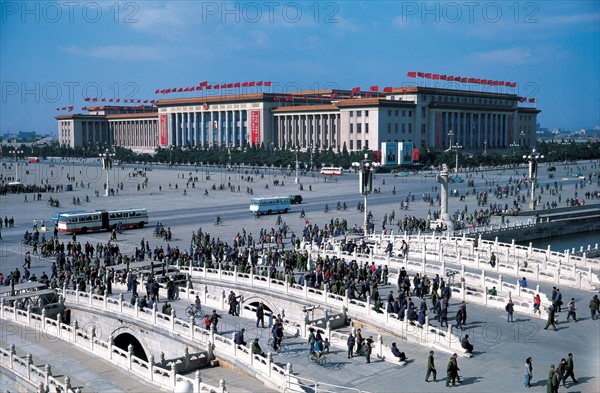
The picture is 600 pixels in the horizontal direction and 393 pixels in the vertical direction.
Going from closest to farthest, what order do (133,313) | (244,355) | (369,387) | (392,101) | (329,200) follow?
(369,387) → (244,355) → (133,313) → (329,200) → (392,101)

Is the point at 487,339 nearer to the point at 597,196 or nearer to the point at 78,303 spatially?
the point at 78,303

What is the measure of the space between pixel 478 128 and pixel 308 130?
118 feet

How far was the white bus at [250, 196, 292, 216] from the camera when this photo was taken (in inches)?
2105

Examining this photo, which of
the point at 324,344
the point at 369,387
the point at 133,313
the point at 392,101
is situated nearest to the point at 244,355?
the point at 324,344

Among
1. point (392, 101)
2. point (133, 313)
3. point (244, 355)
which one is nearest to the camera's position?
point (244, 355)

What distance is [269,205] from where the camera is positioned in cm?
5456

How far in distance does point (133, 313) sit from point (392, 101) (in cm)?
9989

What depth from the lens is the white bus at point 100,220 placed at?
4375cm

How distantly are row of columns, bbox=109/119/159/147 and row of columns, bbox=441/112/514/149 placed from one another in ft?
260

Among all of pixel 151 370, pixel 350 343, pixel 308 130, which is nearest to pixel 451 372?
pixel 350 343

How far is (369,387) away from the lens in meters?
16.5

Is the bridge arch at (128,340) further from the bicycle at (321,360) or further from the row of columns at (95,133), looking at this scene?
the row of columns at (95,133)

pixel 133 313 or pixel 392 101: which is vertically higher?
pixel 392 101

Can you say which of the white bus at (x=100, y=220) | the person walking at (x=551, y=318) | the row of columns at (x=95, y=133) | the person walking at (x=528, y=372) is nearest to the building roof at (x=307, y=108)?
the row of columns at (x=95, y=133)
